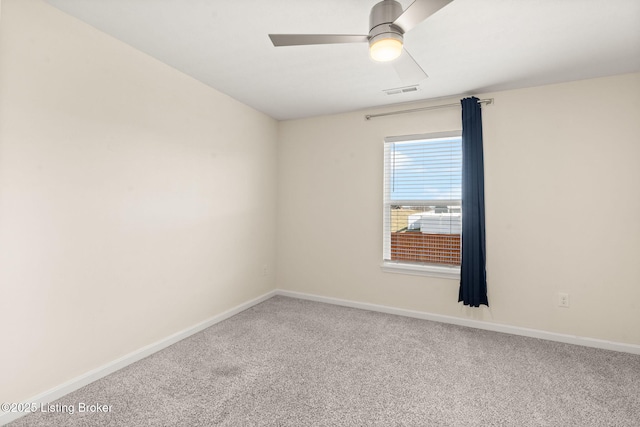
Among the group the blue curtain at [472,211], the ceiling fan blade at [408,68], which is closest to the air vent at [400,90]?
the blue curtain at [472,211]

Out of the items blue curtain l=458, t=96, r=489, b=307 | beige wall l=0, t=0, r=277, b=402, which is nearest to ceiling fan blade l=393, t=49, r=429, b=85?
blue curtain l=458, t=96, r=489, b=307

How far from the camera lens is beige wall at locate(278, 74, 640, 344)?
2637mm

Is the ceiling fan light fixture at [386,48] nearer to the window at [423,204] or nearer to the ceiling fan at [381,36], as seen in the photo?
the ceiling fan at [381,36]

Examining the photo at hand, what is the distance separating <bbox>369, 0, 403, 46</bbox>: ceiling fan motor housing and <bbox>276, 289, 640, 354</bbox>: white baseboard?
2839 millimetres

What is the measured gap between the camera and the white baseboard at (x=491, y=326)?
8.72 ft

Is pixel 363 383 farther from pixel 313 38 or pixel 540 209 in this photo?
pixel 540 209

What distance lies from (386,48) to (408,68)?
0.44 metres

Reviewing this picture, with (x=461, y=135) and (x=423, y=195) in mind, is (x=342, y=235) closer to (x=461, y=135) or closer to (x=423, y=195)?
(x=423, y=195)

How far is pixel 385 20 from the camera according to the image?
162 centimetres

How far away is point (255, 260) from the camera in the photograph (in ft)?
12.6

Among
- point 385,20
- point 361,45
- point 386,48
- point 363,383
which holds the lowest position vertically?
point 363,383

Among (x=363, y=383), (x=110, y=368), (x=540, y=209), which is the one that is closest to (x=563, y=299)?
(x=540, y=209)

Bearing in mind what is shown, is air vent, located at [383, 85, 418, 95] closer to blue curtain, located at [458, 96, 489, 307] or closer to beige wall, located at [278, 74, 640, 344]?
beige wall, located at [278, 74, 640, 344]

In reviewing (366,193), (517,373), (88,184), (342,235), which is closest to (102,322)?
(88,184)
